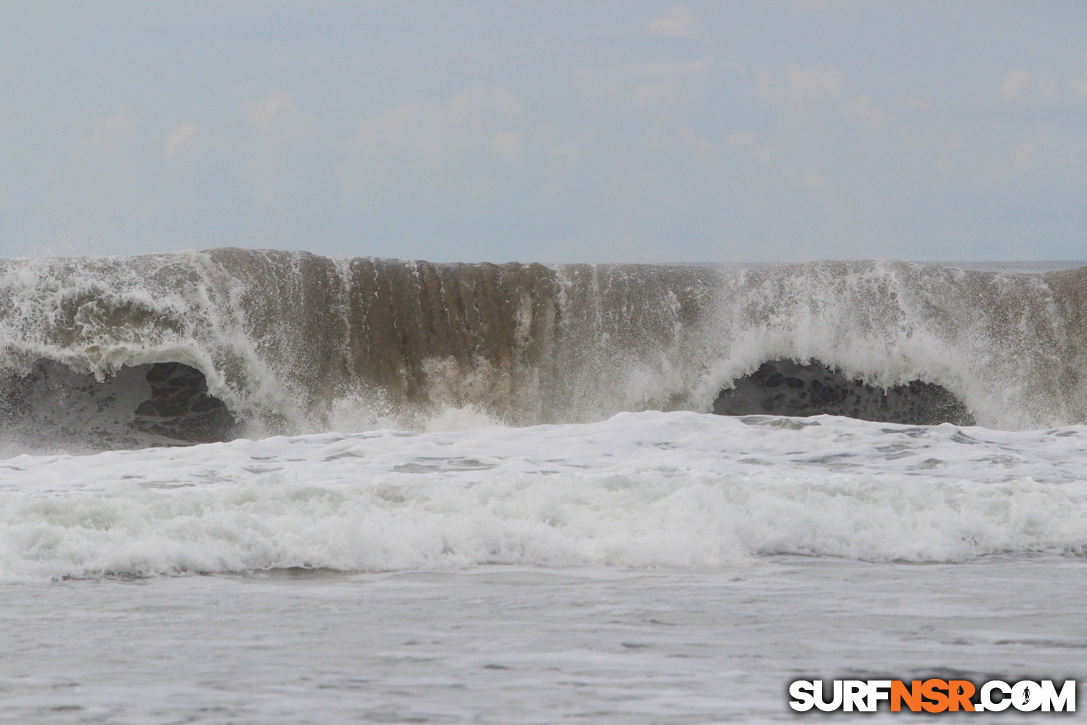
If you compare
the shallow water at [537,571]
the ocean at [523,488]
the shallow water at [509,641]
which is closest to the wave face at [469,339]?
the ocean at [523,488]

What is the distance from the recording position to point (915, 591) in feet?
15.9

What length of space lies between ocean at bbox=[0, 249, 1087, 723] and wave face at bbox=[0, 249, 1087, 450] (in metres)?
0.04

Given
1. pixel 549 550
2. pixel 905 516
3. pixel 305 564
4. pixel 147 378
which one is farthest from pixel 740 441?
pixel 147 378

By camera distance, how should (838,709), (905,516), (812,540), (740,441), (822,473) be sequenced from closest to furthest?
(838,709)
(812,540)
(905,516)
(822,473)
(740,441)

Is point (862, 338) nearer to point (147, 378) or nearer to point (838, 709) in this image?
point (147, 378)

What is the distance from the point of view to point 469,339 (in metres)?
13.0

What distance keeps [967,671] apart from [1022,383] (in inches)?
415

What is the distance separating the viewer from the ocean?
344cm

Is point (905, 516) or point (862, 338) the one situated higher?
point (862, 338)

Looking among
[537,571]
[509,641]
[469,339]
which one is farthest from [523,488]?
[469,339]

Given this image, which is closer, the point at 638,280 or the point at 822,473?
the point at 822,473

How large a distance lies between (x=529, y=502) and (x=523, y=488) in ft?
0.85

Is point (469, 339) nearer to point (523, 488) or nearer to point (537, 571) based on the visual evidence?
point (523, 488)

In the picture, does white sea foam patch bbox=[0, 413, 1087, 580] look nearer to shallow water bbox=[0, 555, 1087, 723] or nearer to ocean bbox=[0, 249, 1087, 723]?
ocean bbox=[0, 249, 1087, 723]
